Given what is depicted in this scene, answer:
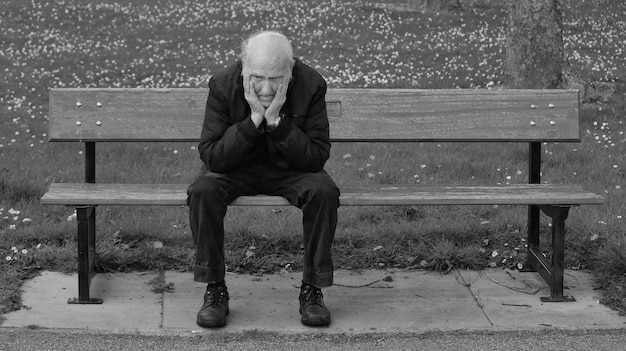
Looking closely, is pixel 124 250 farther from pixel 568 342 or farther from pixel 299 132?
pixel 568 342

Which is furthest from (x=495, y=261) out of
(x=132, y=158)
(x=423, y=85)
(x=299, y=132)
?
(x=423, y=85)

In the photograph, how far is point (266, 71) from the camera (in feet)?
14.0

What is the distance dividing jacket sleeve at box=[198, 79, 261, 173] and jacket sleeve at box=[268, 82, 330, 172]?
115 mm

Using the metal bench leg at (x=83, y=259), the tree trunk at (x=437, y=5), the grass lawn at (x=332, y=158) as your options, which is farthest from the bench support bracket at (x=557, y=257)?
the tree trunk at (x=437, y=5)

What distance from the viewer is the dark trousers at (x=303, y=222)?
4332 millimetres

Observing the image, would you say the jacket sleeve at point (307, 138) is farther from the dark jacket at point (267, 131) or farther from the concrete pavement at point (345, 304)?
the concrete pavement at point (345, 304)

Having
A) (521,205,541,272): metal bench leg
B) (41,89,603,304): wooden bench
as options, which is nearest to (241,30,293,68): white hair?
(41,89,603,304): wooden bench

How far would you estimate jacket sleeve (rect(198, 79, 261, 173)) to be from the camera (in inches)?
169

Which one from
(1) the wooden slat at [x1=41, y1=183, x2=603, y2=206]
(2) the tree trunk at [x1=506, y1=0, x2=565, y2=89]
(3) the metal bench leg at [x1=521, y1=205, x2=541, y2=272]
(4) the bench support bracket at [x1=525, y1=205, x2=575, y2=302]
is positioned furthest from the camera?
(2) the tree trunk at [x1=506, y1=0, x2=565, y2=89]

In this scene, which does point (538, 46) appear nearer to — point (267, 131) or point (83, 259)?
point (267, 131)

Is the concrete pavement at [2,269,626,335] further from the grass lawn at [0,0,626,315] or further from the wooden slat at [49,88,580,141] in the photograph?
the wooden slat at [49,88,580,141]

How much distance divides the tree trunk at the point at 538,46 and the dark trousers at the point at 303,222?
17.5 ft

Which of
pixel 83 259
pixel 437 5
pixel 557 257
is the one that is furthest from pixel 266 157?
pixel 437 5

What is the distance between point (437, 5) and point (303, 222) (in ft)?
39.6
